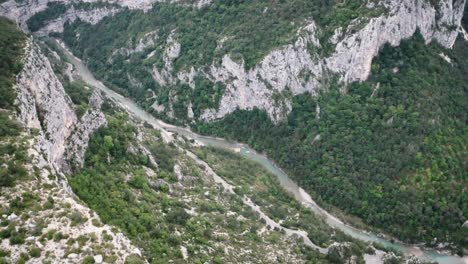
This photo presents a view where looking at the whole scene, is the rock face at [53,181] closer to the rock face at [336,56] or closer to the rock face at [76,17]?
the rock face at [336,56]

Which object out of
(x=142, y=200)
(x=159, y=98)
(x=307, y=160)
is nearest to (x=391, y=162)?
(x=307, y=160)

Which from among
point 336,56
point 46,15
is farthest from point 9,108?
point 46,15

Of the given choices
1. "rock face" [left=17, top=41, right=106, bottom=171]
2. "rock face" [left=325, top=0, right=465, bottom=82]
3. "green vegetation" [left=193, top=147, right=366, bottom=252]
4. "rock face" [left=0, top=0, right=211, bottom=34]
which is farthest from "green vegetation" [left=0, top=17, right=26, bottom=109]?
"rock face" [left=0, top=0, right=211, bottom=34]

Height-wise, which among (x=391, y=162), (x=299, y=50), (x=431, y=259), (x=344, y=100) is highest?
(x=299, y=50)

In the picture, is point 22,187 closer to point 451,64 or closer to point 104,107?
point 104,107

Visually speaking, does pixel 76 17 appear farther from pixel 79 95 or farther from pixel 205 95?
pixel 79 95

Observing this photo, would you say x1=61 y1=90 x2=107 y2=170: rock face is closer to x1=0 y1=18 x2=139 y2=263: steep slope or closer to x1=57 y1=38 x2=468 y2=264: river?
x1=0 y1=18 x2=139 y2=263: steep slope
